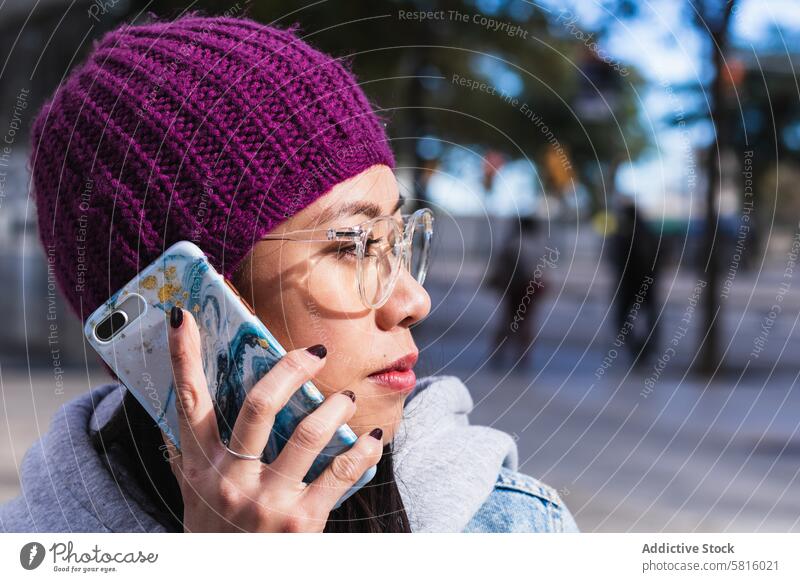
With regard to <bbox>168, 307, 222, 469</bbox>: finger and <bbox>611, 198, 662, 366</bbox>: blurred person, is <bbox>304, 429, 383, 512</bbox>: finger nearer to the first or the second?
<bbox>168, 307, 222, 469</bbox>: finger

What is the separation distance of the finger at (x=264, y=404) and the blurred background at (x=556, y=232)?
0.51 m

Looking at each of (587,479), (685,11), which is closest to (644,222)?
(587,479)

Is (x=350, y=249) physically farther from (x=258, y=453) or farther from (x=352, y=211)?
(x=258, y=453)

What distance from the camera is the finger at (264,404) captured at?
1286 mm

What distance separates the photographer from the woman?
1338mm

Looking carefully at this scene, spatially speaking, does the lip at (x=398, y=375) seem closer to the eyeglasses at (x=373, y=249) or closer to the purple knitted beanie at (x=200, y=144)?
the eyeglasses at (x=373, y=249)

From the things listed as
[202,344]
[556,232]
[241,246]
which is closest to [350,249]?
[241,246]

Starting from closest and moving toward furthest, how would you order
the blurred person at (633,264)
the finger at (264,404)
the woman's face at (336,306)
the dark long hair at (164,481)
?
the finger at (264,404)
the woman's face at (336,306)
the dark long hair at (164,481)
the blurred person at (633,264)

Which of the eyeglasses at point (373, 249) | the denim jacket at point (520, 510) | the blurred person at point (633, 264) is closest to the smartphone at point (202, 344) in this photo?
the eyeglasses at point (373, 249)

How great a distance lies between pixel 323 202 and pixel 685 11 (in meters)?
2.56

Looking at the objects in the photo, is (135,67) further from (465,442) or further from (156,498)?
(465,442)

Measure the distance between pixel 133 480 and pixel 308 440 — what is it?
505 mm

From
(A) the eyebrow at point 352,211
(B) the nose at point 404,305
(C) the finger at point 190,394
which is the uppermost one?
(A) the eyebrow at point 352,211
